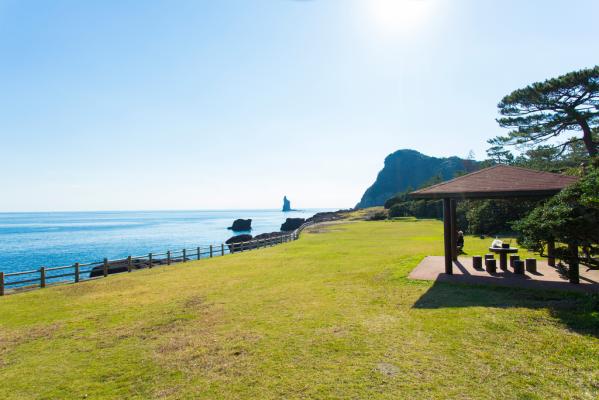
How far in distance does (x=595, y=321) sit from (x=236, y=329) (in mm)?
8037

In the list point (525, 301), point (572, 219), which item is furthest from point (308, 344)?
point (572, 219)

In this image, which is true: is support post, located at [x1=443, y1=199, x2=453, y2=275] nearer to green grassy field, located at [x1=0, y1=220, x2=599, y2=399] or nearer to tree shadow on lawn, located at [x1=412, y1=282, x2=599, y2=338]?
tree shadow on lawn, located at [x1=412, y1=282, x2=599, y2=338]

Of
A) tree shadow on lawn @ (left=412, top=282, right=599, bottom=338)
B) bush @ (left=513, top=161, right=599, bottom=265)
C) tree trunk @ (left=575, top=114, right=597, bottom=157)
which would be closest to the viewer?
tree shadow on lawn @ (left=412, top=282, right=599, bottom=338)

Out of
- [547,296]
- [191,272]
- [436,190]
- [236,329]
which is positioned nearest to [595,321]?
[547,296]

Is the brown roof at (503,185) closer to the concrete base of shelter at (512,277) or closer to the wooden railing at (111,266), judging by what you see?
the concrete base of shelter at (512,277)

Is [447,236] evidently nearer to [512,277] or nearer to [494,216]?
[512,277]

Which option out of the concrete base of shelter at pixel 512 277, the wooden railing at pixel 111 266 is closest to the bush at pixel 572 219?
the concrete base of shelter at pixel 512 277

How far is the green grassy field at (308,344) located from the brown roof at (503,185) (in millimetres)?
3263

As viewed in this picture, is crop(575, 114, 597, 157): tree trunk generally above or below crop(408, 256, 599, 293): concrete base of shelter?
above

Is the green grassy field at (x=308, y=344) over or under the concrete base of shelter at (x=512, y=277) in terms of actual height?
under

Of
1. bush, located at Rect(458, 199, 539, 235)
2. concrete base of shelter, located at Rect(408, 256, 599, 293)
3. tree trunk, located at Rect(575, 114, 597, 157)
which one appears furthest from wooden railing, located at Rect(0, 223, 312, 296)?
tree trunk, located at Rect(575, 114, 597, 157)

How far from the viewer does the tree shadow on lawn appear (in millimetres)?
7762

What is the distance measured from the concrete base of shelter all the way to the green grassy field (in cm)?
72

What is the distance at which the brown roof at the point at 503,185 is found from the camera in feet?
37.2
